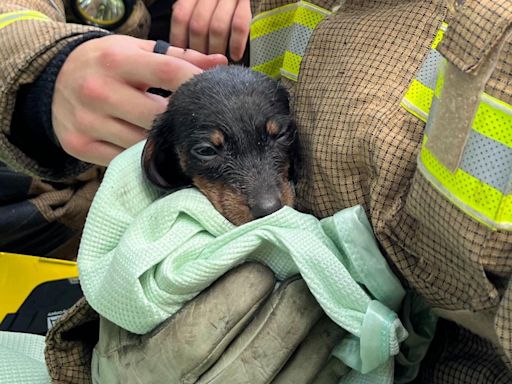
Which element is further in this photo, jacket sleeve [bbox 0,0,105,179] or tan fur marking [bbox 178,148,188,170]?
jacket sleeve [bbox 0,0,105,179]

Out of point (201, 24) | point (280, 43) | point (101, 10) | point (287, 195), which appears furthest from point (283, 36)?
point (101, 10)

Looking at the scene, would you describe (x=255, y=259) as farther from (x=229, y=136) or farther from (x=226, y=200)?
(x=229, y=136)

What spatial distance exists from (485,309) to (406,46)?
1.06 ft

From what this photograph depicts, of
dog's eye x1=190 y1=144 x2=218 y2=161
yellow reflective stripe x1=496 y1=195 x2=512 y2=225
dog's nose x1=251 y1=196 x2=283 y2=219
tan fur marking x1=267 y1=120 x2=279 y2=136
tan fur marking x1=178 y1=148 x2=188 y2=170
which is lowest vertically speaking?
tan fur marking x1=178 y1=148 x2=188 y2=170

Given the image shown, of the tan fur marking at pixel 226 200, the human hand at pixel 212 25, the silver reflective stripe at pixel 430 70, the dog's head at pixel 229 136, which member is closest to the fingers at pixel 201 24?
the human hand at pixel 212 25

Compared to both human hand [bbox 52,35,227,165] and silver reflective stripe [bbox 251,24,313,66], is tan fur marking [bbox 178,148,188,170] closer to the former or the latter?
human hand [bbox 52,35,227,165]

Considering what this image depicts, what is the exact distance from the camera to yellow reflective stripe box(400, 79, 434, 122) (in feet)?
2.35

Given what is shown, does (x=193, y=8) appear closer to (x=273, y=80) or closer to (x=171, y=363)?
(x=273, y=80)

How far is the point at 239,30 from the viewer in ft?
4.47

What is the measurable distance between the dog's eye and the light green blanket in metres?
0.19

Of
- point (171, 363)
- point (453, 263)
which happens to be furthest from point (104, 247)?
point (453, 263)

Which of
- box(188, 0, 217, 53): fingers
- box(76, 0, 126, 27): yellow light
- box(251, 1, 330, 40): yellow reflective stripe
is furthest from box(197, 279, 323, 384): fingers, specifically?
box(76, 0, 126, 27): yellow light

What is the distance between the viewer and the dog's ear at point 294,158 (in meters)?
0.96

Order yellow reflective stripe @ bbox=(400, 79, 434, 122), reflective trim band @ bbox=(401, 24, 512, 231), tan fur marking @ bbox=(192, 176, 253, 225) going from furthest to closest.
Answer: tan fur marking @ bbox=(192, 176, 253, 225), yellow reflective stripe @ bbox=(400, 79, 434, 122), reflective trim band @ bbox=(401, 24, 512, 231)
